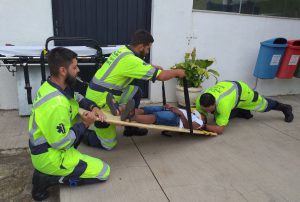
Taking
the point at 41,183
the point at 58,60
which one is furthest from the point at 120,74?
the point at 41,183

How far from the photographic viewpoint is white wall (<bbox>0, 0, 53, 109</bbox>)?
4262 millimetres

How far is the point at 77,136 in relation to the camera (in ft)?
8.22

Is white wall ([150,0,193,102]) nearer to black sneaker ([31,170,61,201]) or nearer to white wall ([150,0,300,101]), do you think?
white wall ([150,0,300,101])

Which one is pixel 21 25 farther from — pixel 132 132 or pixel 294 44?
pixel 294 44

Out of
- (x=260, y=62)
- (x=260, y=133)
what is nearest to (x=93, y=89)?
(x=260, y=133)

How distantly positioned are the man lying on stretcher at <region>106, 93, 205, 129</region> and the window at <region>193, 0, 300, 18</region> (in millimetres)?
2538

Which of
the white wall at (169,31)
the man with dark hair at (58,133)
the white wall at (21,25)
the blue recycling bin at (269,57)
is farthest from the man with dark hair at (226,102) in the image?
the white wall at (21,25)

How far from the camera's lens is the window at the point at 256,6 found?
5371 mm

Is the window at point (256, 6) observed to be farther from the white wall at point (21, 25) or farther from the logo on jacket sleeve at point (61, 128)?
the logo on jacket sleeve at point (61, 128)

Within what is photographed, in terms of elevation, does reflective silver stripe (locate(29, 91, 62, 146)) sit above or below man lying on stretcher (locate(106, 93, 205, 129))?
above

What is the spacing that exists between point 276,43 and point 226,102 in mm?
2702

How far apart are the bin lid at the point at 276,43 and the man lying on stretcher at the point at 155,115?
266 cm

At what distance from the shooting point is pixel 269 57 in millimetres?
5566

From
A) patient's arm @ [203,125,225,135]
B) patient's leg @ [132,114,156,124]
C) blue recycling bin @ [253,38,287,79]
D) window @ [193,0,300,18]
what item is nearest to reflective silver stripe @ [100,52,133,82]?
patient's leg @ [132,114,156,124]
